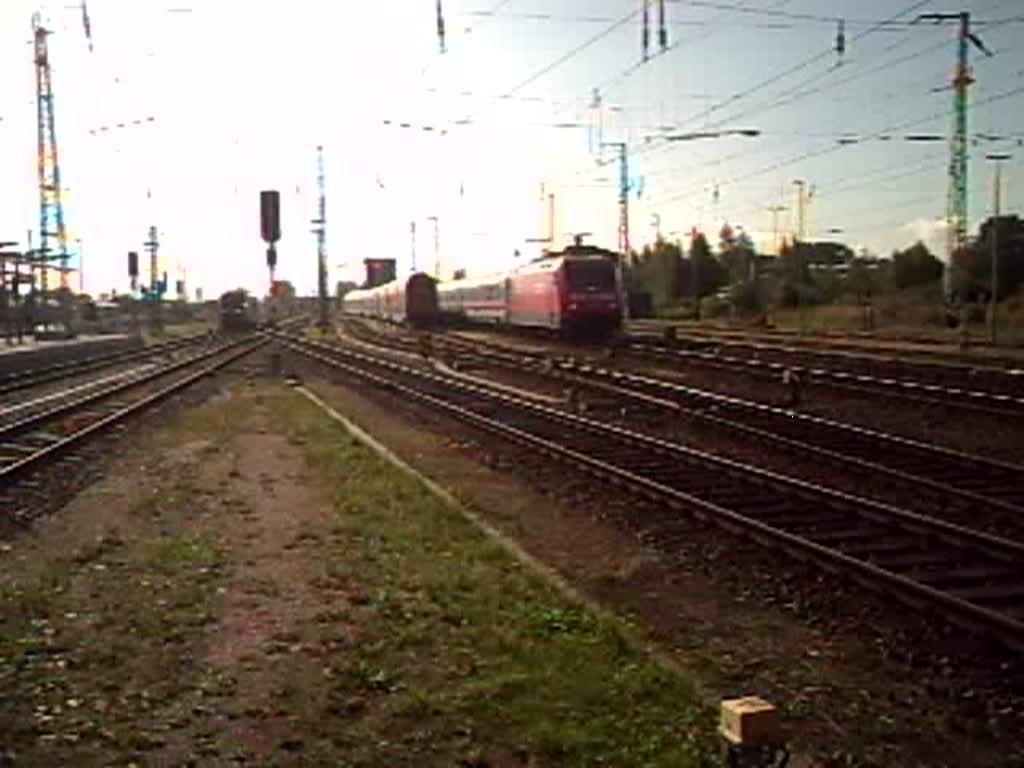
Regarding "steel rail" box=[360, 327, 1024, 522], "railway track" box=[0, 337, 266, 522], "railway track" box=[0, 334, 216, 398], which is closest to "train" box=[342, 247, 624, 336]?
"railway track" box=[0, 337, 266, 522]

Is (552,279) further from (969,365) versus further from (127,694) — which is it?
(127,694)

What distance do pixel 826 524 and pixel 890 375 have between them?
52.7 ft

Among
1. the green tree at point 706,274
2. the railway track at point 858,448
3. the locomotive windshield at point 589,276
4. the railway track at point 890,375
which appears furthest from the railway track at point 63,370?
the green tree at point 706,274

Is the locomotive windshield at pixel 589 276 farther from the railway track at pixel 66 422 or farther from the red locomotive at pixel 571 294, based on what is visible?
the railway track at pixel 66 422

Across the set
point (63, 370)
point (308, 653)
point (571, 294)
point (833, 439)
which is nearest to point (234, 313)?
point (63, 370)

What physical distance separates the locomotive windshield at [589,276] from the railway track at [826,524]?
2241cm

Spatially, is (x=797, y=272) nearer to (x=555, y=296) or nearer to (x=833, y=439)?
(x=555, y=296)

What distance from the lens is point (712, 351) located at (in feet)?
121

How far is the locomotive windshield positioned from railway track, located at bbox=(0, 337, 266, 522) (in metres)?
12.1

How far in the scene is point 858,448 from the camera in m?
15.9

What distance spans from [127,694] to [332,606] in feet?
6.57

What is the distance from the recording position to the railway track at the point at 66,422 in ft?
48.3

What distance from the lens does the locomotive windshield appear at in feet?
136

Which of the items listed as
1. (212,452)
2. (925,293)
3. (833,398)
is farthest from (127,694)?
(925,293)
